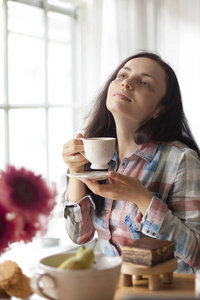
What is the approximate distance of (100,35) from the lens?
3.23 metres

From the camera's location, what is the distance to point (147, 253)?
114cm

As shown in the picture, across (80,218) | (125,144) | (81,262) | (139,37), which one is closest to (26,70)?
(139,37)

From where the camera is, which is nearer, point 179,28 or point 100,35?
point 100,35

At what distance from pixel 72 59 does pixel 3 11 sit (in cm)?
85

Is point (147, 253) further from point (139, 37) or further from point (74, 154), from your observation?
point (139, 37)

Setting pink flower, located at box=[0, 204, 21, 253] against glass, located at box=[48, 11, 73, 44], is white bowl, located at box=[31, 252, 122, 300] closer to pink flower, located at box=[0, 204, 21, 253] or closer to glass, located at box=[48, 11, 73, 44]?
pink flower, located at box=[0, 204, 21, 253]

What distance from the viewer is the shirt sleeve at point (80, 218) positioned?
5.90ft

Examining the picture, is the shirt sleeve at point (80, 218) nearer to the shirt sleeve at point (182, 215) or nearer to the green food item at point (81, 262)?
the shirt sleeve at point (182, 215)

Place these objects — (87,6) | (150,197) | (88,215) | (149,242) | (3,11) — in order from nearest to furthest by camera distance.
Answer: (149,242)
(150,197)
(88,215)
(3,11)
(87,6)

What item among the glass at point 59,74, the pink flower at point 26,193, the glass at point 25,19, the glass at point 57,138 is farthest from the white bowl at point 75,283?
the glass at point 59,74

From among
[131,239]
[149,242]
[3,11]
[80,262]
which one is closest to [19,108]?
[3,11]

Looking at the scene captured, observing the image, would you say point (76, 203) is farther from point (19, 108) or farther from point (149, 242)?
point (19, 108)

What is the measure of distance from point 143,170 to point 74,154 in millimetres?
291

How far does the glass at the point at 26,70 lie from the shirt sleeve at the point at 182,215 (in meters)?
1.37
